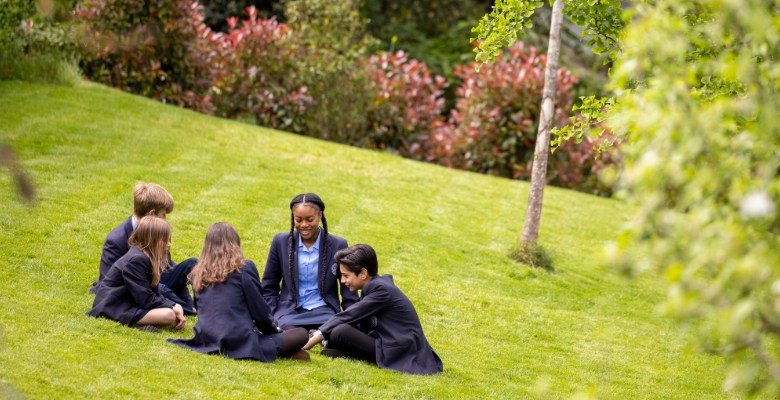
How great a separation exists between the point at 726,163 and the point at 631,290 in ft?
29.4

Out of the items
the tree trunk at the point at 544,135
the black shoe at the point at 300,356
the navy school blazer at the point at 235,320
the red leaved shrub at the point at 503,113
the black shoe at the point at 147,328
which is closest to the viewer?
the navy school blazer at the point at 235,320

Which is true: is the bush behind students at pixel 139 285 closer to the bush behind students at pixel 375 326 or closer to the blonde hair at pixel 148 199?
the blonde hair at pixel 148 199

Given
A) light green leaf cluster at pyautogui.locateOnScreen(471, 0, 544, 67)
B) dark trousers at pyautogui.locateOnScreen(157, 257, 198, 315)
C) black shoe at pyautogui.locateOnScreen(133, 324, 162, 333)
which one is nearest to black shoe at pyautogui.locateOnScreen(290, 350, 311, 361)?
black shoe at pyautogui.locateOnScreen(133, 324, 162, 333)

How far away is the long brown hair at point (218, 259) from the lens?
7270mm

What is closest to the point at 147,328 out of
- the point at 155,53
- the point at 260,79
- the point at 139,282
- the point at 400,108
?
the point at 139,282

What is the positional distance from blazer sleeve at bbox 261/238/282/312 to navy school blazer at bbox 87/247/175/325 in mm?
1104

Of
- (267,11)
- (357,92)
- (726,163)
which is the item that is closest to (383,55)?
(357,92)

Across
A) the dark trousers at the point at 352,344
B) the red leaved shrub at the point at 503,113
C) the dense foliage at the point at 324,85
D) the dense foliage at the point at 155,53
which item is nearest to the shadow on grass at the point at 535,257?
the dark trousers at the point at 352,344

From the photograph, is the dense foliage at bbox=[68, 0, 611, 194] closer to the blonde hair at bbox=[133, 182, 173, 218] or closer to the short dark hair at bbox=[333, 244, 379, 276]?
the blonde hair at bbox=[133, 182, 173, 218]

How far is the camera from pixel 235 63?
17.8 metres

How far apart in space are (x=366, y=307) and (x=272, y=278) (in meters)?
1.24

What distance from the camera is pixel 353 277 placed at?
762cm

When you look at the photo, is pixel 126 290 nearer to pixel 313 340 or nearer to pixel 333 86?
pixel 313 340

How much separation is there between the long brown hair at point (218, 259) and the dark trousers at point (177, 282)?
3.45 ft
